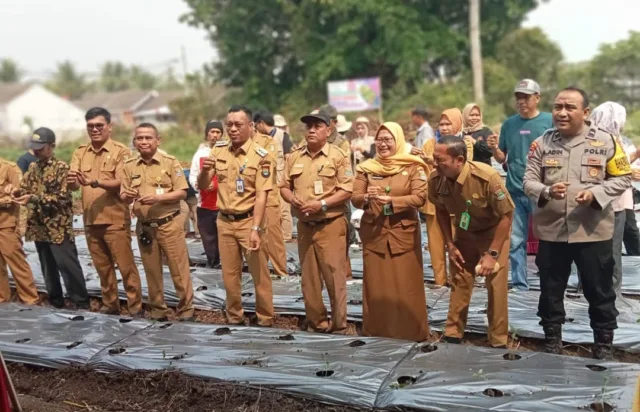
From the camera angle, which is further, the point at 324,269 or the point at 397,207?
the point at 324,269

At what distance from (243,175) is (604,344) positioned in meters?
2.63

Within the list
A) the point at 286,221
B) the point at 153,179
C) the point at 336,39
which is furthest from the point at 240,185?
the point at 336,39

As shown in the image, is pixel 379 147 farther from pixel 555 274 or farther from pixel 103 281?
pixel 103 281

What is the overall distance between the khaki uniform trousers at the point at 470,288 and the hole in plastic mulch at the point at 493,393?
942mm

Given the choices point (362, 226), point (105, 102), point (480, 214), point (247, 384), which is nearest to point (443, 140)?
point (480, 214)

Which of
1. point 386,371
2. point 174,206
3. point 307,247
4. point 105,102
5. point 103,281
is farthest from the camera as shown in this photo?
point 105,102

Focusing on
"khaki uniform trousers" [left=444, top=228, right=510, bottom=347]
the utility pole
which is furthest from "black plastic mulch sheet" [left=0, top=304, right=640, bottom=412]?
the utility pole

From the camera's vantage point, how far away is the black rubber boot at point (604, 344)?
3.95 metres

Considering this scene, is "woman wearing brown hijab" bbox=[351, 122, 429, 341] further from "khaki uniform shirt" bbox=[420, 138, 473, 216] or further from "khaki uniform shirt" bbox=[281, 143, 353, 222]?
"khaki uniform shirt" bbox=[420, 138, 473, 216]

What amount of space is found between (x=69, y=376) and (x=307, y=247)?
5.77 feet

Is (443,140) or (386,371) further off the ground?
(443,140)

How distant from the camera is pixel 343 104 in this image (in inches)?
874

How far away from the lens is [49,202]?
571cm

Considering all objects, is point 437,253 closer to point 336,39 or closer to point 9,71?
point 336,39
